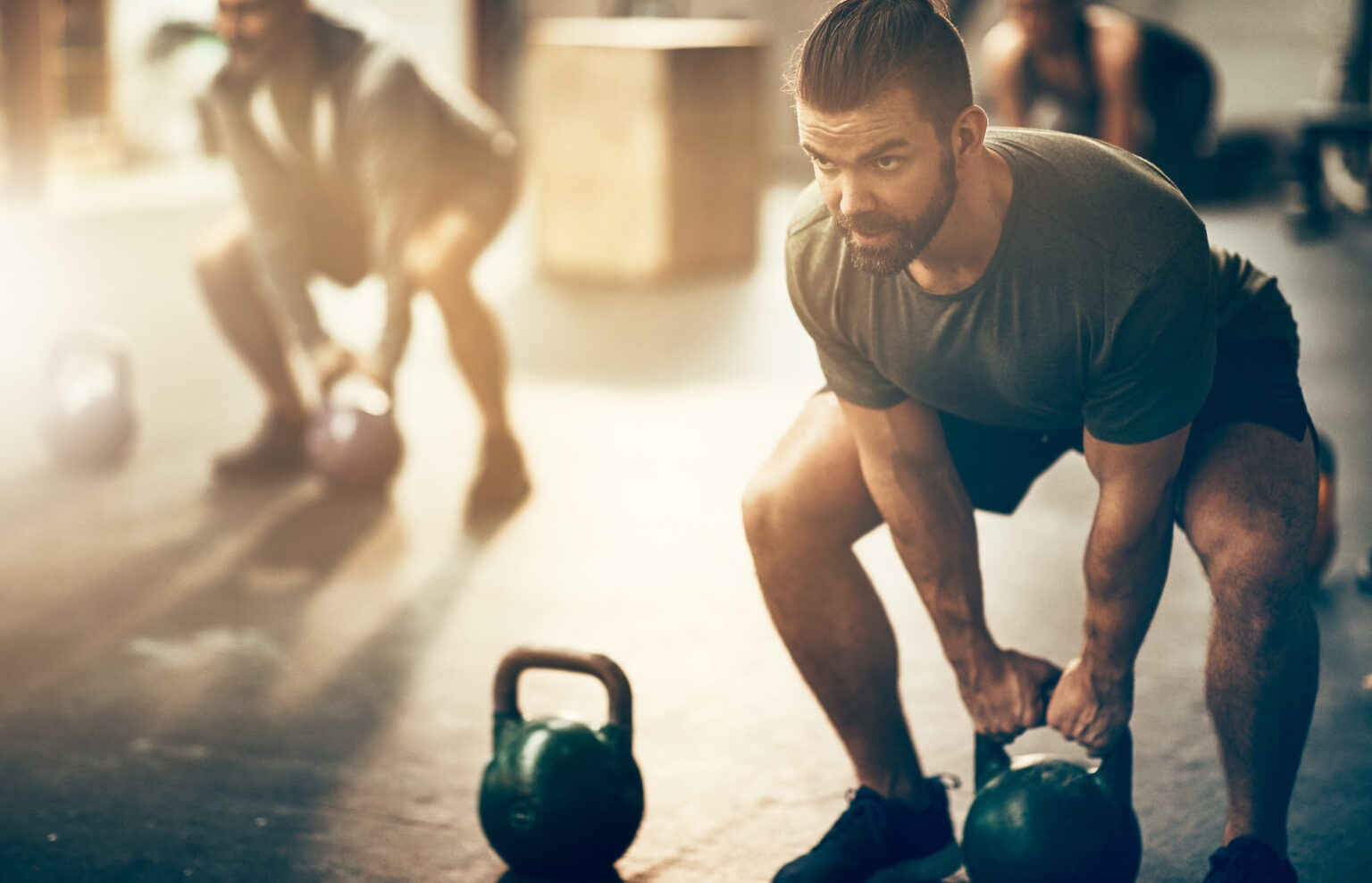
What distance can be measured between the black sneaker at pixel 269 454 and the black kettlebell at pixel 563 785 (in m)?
1.97

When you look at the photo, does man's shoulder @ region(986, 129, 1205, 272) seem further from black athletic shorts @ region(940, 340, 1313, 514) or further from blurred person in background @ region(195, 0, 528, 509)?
blurred person in background @ region(195, 0, 528, 509)

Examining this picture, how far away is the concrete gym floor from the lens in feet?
6.34

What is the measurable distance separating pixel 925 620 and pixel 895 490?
1.08m

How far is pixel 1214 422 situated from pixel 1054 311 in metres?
0.24

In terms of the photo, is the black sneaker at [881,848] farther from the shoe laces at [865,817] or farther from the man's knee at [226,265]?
the man's knee at [226,265]

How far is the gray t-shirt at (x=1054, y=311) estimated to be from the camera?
1.48 meters

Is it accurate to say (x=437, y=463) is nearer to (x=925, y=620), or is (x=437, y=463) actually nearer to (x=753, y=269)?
(x=925, y=620)

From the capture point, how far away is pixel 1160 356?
1482 millimetres

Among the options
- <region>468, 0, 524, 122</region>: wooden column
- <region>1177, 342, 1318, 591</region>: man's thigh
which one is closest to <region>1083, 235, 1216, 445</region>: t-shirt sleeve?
<region>1177, 342, 1318, 591</region>: man's thigh

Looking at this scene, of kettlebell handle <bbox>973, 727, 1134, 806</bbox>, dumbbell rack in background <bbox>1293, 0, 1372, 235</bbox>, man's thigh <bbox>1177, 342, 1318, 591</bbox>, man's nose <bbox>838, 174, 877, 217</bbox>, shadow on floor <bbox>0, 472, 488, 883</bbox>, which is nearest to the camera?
man's nose <bbox>838, 174, 877, 217</bbox>

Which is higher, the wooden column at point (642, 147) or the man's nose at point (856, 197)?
the man's nose at point (856, 197)

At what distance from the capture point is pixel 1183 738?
7.18 feet

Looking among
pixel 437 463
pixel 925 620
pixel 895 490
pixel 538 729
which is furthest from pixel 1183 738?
pixel 437 463

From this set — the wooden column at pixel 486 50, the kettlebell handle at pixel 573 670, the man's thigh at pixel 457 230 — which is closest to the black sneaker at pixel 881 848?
the kettlebell handle at pixel 573 670
